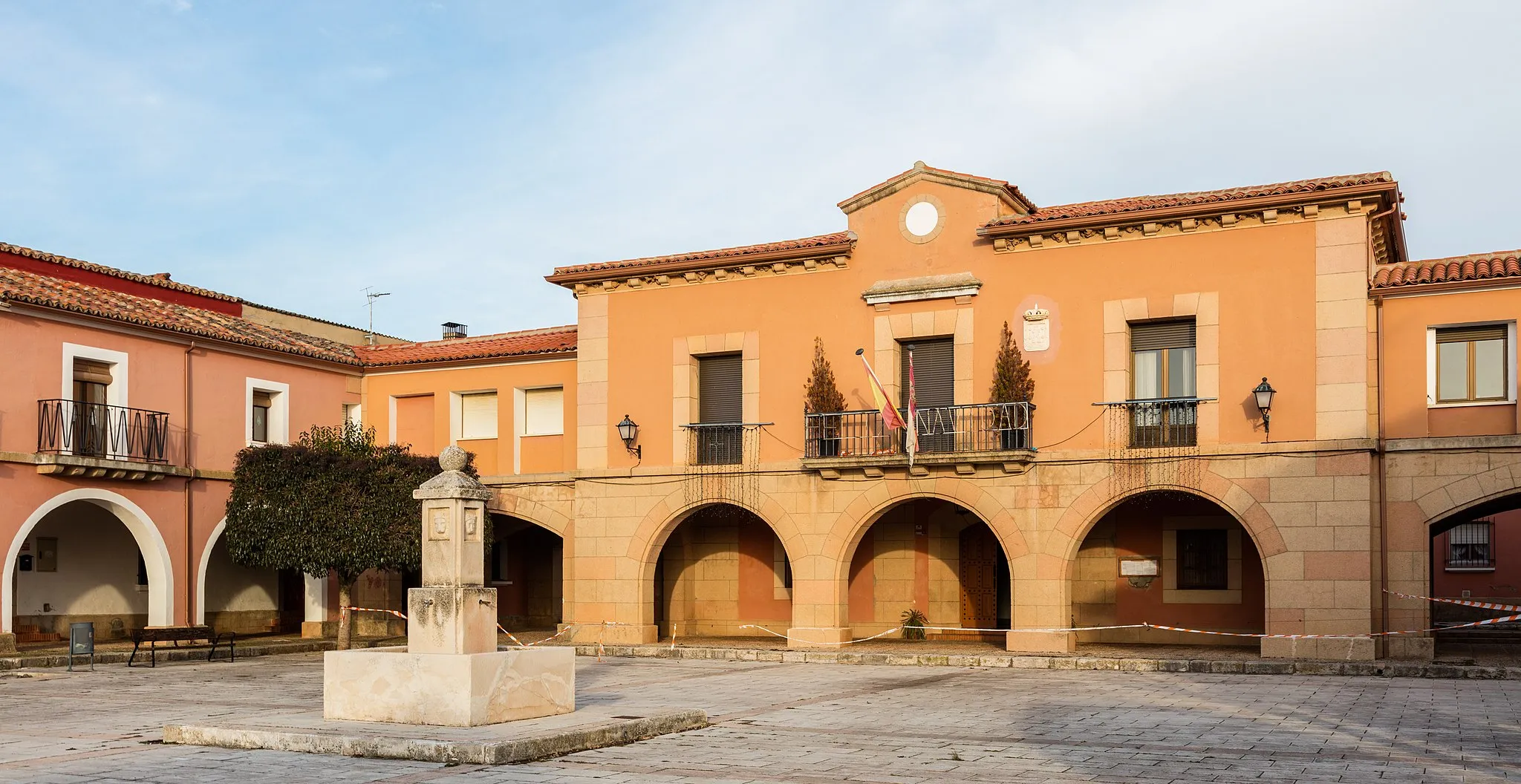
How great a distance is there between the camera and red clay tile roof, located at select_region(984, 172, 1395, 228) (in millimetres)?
19422

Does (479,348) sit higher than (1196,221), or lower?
lower

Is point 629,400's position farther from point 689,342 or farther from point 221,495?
point 221,495

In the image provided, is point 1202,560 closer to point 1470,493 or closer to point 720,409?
point 1470,493

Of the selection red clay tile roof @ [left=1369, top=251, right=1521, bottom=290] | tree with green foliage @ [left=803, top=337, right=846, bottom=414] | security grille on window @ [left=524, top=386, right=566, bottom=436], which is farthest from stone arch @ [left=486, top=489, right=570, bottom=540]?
red clay tile roof @ [left=1369, top=251, right=1521, bottom=290]

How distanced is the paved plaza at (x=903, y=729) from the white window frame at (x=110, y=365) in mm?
5315

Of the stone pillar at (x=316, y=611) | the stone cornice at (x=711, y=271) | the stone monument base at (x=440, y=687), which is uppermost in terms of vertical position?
the stone cornice at (x=711, y=271)

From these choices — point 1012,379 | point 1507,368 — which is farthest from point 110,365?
point 1507,368

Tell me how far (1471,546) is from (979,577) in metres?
14.6

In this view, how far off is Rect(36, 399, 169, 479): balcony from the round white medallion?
12.9 meters

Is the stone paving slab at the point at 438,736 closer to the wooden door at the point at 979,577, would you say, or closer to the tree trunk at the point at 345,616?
the tree trunk at the point at 345,616

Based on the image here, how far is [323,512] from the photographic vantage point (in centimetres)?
2269

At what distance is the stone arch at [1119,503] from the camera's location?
65.2 ft

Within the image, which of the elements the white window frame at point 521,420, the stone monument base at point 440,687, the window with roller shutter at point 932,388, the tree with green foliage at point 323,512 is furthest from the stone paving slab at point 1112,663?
the stone monument base at point 440,687

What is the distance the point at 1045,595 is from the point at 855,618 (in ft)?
15.0
